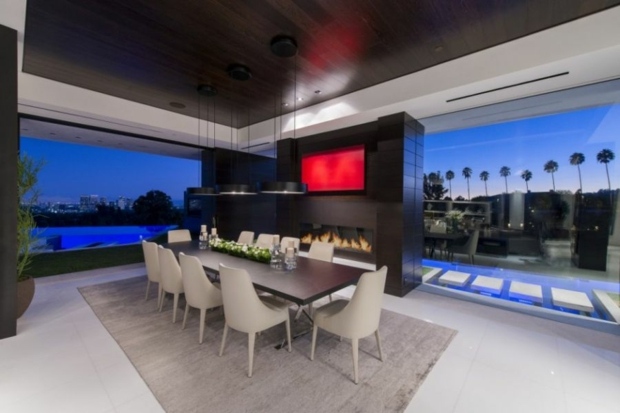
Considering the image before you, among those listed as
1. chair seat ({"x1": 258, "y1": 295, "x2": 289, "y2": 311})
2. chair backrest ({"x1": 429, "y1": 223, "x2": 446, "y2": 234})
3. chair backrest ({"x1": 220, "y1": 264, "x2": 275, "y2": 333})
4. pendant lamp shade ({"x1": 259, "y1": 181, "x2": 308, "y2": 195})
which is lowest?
chair seat ({"x1": 258, "y1": 295, "x2": 289, "y2": 311})

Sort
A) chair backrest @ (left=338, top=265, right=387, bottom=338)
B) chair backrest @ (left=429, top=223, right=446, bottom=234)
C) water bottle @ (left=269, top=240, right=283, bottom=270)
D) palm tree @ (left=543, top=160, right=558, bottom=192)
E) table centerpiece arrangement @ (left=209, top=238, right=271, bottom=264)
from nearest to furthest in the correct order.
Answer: chair backrest @ (left=338, top=265, right=387, bottom=338), water bottle @ (left=269, top=240, right=283, bottom=270), table centerpiece arrangement @ (left=209, top=238, right=271, bottom=264), palm tree @ (left=543, top=160, right=558, bottom=192), chair backrest @ (left=429, top=223, right=446, bottom=234)

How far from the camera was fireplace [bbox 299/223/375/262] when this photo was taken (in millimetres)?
4656

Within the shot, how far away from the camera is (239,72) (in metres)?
3.30

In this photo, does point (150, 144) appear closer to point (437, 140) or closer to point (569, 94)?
point (437, 140)

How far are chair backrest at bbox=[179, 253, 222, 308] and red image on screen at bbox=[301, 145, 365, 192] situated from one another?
2.98 metres

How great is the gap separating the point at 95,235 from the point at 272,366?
8.33 metres

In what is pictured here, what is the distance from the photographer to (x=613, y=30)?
7.29 feet

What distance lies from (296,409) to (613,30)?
4014 millimetres

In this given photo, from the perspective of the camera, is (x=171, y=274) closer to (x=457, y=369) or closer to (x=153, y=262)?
(x=153, y=262)

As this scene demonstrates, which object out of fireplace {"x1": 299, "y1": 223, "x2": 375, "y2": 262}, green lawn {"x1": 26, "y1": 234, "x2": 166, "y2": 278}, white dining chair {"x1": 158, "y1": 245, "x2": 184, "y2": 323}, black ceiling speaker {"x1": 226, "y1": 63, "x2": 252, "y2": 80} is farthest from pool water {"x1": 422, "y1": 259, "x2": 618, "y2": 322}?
green lawn {"x1": 26, "y1": 234, "x2": 166, "y2": 278}

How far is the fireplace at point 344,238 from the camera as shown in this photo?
4656 mm

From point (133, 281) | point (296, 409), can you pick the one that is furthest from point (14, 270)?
point (296, 409)

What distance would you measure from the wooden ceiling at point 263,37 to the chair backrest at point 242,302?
2314mm

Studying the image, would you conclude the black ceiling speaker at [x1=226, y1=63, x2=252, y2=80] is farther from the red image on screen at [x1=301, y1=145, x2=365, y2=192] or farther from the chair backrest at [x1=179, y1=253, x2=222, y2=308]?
the chair backrest at [x1=179, y1=253, x2=222, y2=308]
